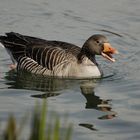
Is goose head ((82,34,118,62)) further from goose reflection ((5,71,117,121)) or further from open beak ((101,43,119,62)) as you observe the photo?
goose reflection ((5,71,117,121))

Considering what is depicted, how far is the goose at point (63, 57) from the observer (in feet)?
40.6

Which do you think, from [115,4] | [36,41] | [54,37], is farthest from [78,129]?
[115,4]

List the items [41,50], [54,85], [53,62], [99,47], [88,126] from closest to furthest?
[88,126], [54,85], [99,47], [53,62], [41,50]

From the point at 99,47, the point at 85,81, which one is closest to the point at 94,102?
the point at 85,81

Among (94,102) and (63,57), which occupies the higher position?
(63,57)

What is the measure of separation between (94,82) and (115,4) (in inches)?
214

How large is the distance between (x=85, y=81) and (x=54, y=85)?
30.0 inches

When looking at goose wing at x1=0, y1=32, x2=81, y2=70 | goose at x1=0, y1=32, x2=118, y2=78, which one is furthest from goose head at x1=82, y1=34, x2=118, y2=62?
goose wing at x1=0, y1=32, x2=81, y2=70

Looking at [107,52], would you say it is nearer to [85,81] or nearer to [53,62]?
[85,81]

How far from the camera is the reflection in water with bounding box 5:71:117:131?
1060 centimetres

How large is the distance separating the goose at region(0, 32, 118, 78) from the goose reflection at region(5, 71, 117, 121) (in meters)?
0.18

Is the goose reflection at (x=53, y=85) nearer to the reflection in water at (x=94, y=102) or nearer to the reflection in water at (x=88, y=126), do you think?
the reflection in water at (x=94, y=102)

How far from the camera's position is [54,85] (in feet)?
39.2

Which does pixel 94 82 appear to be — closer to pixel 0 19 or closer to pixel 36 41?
pixel 36 41
